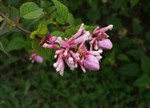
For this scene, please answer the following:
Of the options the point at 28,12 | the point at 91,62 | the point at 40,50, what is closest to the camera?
the point at 91,62

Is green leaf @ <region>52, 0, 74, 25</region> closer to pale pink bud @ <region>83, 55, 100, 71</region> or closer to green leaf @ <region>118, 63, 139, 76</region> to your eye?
pale pink bud @ <region>83, 55, 100, 71</region>

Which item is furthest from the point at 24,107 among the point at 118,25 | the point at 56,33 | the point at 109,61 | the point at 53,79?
the point at 56,33

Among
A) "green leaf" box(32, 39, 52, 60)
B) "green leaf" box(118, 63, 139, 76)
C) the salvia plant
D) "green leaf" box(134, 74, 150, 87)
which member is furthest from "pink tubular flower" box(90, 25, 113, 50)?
"green leaf" box(118, 63, 139, 76)

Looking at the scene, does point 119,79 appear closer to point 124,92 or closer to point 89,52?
point 124,92

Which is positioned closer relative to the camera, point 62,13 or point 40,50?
point 40,50

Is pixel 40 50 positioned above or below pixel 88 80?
above

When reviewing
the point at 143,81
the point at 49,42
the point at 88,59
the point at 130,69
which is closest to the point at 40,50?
the point at 49,42

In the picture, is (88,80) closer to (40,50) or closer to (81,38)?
(40,50)

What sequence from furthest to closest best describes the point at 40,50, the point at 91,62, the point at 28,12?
→ the point at 28,12
the point at 40,50
the point at 91,62

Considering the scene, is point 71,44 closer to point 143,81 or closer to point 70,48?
point 70,48

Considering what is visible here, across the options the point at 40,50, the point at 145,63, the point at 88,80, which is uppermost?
the point at 40,50
